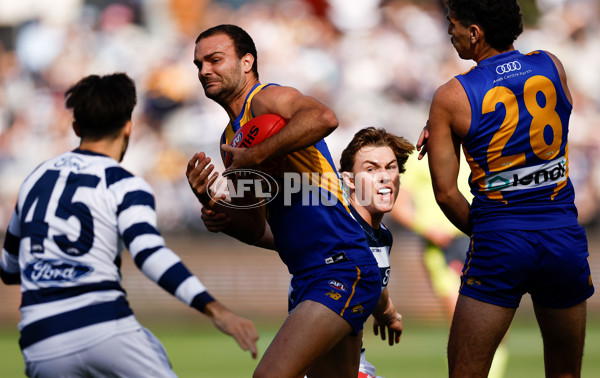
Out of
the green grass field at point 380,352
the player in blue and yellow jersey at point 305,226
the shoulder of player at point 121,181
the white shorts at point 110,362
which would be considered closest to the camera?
the white shorts at point 110,362

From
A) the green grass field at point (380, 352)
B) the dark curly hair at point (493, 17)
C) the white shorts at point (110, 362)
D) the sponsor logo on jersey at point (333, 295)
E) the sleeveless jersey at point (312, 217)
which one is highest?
the dark curly hair at point (493, 17)

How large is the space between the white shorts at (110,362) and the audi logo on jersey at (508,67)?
7.78 feet

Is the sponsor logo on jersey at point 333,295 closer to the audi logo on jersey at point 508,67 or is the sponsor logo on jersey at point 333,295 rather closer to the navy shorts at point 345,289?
the navy shorts at point 345,289

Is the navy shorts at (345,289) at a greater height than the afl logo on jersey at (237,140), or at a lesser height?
lesser

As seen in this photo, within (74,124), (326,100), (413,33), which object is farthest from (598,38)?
(74,124)

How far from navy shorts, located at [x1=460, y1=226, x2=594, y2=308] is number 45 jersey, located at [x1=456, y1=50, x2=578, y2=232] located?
0.23ft

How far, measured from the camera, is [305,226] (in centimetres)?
480

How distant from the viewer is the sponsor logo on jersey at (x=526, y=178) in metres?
4.63

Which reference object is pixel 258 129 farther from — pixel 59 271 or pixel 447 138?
pixel 59 271

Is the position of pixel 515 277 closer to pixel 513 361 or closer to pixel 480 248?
pixel 480 248

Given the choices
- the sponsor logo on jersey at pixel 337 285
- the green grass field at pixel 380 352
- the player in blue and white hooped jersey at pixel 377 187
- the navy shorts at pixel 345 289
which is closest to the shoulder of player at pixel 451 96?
the navy shorts at pixel 345 289

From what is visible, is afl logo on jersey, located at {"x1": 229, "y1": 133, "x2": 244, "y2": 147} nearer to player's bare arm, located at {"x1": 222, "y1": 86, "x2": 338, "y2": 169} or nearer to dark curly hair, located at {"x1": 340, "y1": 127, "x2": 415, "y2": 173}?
player's bare arm, located at {"x1": 222, "y1": 86, "x2": 338, "y2": 169}

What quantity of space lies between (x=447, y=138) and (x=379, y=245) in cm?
124

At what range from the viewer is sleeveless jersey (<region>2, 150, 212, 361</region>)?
3.89 metres
